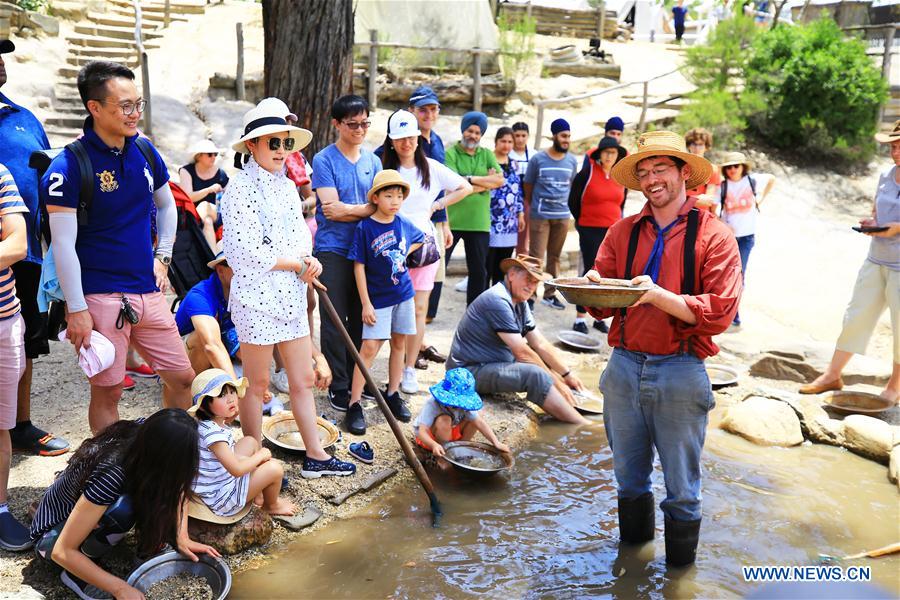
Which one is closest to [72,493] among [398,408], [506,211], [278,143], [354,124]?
[278,143]

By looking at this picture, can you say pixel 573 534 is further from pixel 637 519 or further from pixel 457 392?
pixel 457 392

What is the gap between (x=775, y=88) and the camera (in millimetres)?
16203

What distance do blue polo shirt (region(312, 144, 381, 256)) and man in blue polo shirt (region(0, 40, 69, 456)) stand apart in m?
1.65

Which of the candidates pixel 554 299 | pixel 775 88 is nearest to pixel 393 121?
pixel 554 299

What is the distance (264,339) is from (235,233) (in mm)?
586

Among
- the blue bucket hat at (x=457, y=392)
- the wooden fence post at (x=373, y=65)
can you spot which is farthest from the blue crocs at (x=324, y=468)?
the wooden fence post at (x=373, y=65)

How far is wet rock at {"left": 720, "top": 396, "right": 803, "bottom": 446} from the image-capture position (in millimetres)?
6137

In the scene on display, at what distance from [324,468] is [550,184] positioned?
14.6 feet

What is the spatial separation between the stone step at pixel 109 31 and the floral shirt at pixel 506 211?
1170 cm

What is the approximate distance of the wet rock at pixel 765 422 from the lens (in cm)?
614

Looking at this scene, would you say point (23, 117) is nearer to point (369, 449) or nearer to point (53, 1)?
point (369, 449)

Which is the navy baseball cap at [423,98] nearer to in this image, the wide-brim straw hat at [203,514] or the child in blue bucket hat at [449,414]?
the child in blue bucket hat at [449,414]

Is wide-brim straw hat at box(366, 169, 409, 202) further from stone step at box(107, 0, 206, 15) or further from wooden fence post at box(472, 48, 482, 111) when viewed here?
stone step at box(107, 0, 206, 15)

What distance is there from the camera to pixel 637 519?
4262mm
